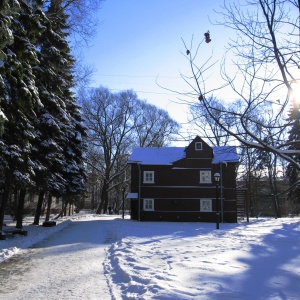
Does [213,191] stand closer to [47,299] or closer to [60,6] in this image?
[60,6]

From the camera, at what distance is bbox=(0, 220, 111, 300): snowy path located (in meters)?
7.13

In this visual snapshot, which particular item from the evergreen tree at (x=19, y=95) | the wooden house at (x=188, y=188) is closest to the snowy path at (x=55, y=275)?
the evergreen tree at (x=19, y=95)

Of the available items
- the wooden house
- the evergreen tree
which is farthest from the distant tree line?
the wooden house

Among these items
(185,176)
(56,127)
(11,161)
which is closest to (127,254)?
(11,161)

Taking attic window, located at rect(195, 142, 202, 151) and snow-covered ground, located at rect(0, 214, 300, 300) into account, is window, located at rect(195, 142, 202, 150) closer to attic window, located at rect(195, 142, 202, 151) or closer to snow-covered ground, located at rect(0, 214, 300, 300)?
attic window, located at rect(195, 142, 202, 151)

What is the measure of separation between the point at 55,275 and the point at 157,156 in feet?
90.7

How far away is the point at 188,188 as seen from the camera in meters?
33.8

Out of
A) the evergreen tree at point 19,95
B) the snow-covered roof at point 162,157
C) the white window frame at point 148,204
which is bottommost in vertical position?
the white window frame at point 148,204

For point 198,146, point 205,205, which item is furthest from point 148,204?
point 198,146

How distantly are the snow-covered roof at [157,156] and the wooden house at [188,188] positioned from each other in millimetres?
180

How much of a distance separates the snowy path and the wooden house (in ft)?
67.5

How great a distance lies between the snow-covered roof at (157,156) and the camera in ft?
115

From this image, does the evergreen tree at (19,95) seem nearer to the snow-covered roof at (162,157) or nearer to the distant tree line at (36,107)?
the distant tree line at (36,107)

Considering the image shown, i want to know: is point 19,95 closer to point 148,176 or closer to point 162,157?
point 148,176
